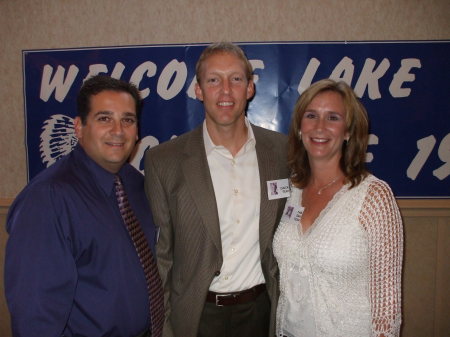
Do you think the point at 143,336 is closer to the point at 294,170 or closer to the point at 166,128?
the point at 294,170

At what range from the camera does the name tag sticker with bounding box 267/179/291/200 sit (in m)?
1.79

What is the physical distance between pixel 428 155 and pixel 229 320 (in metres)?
2.03

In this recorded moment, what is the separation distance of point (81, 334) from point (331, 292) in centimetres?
111

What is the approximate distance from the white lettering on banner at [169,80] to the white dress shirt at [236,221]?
3.26 ft

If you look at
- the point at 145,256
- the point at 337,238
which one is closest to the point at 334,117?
the point at 337,238

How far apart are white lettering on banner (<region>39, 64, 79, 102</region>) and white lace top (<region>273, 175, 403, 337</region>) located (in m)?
2.16

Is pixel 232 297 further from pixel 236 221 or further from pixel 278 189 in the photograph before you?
pixel 278 189

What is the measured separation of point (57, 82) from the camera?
2639mm

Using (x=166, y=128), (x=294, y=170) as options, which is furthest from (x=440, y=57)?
(x=166, y=128)

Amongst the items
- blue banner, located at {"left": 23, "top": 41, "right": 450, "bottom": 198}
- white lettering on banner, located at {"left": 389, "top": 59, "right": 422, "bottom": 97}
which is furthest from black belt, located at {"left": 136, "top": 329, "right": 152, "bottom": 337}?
white lettering on banner, located at {"left": 389, "top": 59, "right": 422, "bottom": 97}

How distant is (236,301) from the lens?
1.78 m

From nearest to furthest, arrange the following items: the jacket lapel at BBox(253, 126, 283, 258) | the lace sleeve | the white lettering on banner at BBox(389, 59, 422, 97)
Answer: the lace sleeve < the jacket lapel at BBox(253, 126, 283, 258) < the white lettering on banner at BBox(389, 59, 422, 97)

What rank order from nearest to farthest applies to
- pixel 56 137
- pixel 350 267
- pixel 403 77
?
pixel 350 267, pixel 403 77, pixel 56 137

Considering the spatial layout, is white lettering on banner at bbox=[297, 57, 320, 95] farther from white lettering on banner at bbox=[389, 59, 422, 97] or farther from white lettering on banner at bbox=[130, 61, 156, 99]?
white lettering on banner at bbox=[130, 61, 156, 99]
